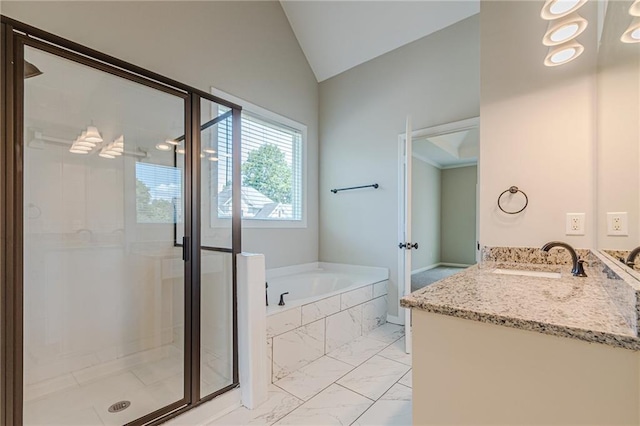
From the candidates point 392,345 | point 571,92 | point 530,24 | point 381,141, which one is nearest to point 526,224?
point 571,92

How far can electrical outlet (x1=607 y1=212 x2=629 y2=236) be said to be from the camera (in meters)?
1.33

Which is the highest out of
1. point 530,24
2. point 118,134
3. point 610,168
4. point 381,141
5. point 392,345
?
point 530,24

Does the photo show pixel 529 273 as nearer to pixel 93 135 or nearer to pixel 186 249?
pixel 186 249

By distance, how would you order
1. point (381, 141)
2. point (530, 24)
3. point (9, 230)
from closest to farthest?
point (9, 230) → point (530, 24) → point (381, 141)

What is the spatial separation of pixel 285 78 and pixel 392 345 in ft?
10.2

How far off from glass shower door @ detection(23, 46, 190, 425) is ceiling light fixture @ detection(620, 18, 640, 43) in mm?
2197

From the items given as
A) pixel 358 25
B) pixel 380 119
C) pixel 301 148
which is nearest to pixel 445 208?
pixel 380 119

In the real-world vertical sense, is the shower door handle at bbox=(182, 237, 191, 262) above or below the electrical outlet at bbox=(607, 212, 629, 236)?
below

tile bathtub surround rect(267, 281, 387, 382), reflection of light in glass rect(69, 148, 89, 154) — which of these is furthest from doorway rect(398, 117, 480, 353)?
reflection of light in glass rect(69, 148, 89, 154)

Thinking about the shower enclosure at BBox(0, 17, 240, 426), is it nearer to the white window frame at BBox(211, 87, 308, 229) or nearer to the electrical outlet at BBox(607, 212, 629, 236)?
the white window frame at BBox(211, 87, 308, 229)

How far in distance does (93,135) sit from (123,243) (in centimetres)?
84

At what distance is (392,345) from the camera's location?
2.64m

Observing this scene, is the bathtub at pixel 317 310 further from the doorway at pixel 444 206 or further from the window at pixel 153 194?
the doorway at pixel 444 206

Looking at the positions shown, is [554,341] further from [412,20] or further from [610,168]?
[412,20]
